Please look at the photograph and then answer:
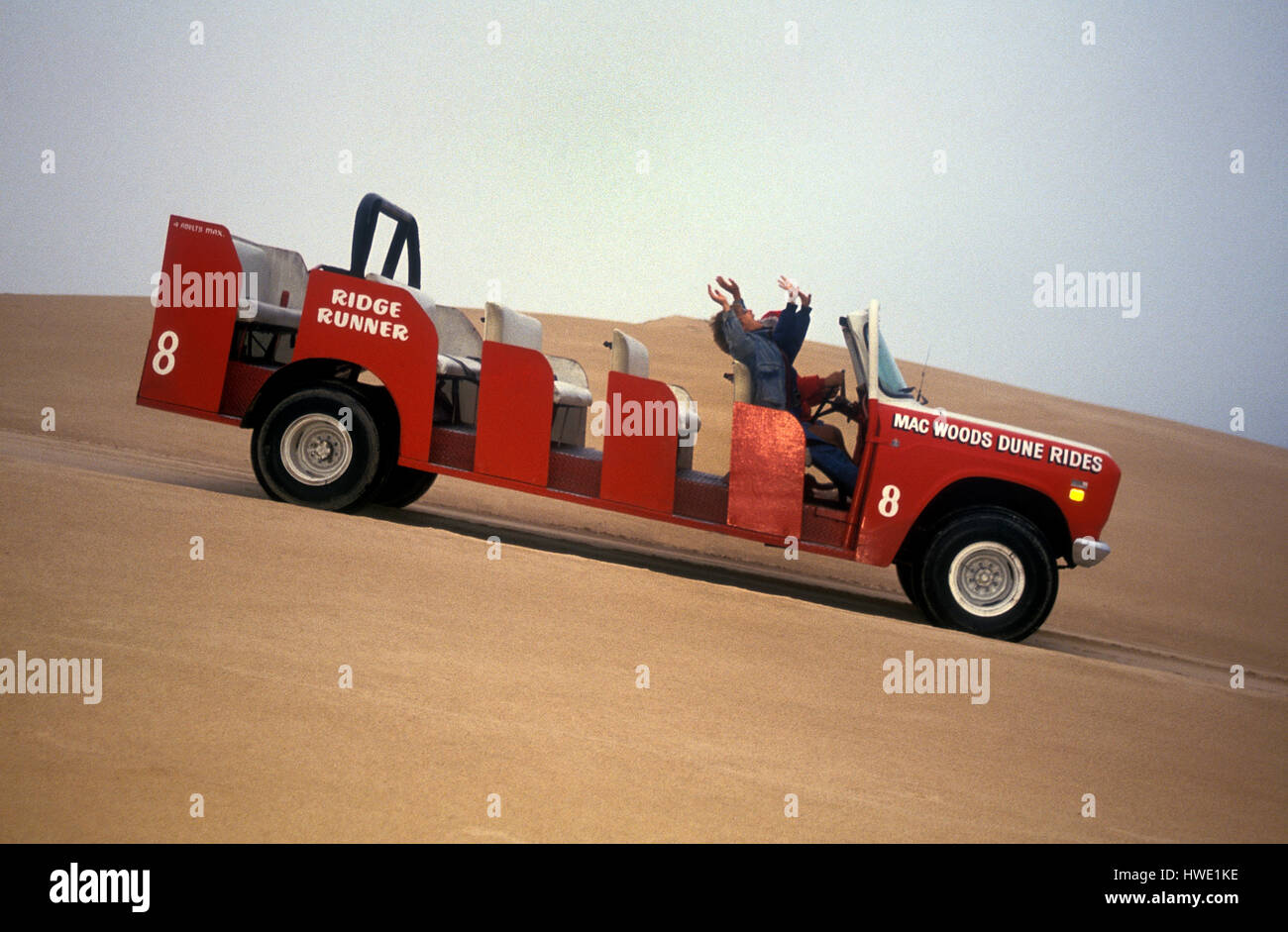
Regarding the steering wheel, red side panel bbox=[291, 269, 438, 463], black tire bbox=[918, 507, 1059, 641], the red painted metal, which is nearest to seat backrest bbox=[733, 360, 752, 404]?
the steering wheel

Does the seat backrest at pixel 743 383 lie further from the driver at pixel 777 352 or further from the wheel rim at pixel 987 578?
the wheel rim at pixel 987 578

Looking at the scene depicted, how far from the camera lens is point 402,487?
988 centimetres

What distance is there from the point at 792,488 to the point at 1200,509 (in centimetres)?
1824

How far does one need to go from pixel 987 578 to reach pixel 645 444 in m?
2.96

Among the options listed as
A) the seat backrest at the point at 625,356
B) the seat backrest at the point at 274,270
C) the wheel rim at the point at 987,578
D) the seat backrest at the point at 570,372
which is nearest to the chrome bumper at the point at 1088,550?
the wheel rim at the point at 987,578

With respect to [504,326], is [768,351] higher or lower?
lower

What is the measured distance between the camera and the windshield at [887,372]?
7863 millimetres

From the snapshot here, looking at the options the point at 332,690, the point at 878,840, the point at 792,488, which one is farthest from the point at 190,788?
the point at 792,488

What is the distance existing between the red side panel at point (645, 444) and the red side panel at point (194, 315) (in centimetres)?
349

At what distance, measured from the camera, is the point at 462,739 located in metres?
3.46

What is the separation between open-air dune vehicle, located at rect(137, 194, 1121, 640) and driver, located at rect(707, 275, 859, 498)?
17cm

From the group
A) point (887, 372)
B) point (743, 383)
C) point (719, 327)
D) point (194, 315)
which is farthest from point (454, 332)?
point (887, 372)

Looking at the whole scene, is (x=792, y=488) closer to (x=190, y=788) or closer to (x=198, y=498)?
(x=198, y=498)

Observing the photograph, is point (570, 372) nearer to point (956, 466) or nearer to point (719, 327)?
point (719, 327)
